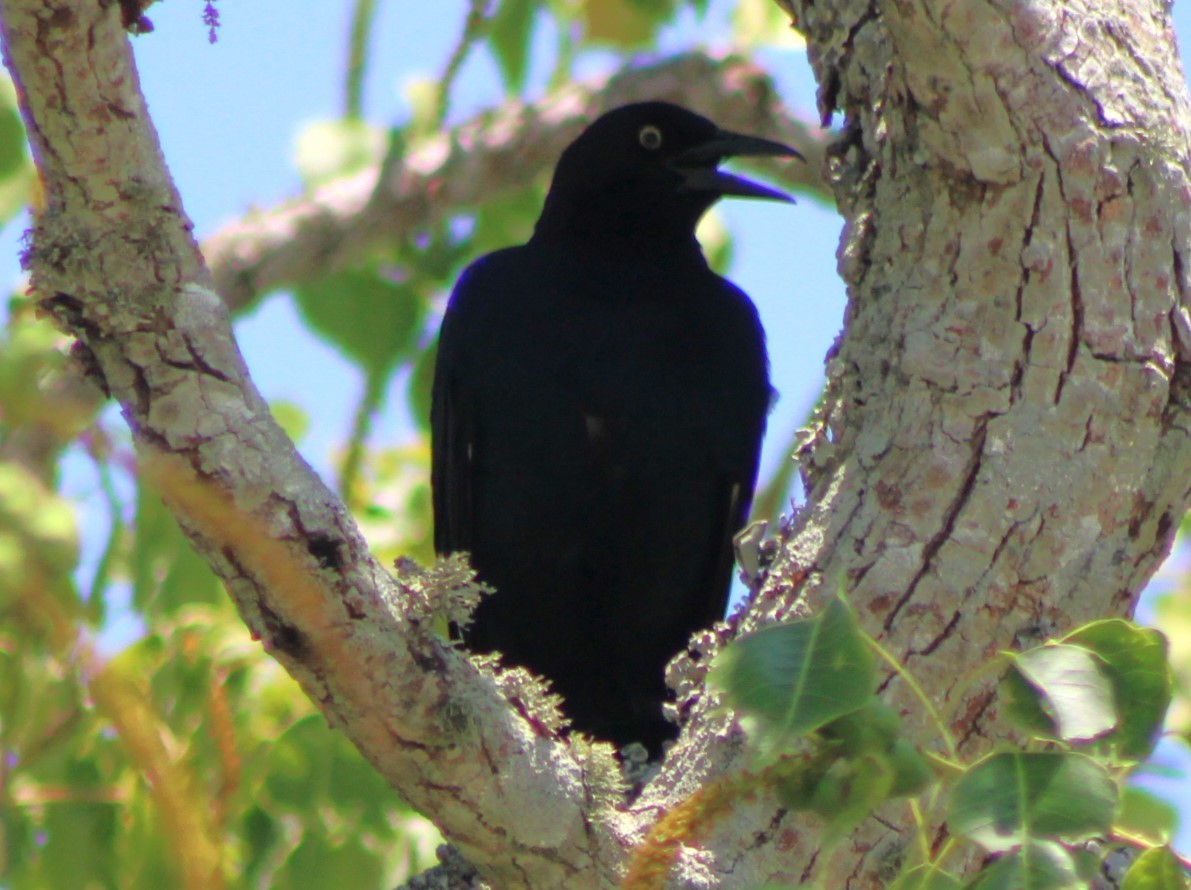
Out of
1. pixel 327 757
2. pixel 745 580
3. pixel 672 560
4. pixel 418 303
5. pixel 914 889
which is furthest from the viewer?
pixel 418 303

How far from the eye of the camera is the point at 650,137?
4.56 meters

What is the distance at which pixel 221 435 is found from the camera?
2000mm

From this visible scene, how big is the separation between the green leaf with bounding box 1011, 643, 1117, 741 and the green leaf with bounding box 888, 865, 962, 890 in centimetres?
16

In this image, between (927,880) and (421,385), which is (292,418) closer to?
(421,385)

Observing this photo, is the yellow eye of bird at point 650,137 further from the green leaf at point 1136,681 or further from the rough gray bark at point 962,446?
the green leaf at point 1136,681

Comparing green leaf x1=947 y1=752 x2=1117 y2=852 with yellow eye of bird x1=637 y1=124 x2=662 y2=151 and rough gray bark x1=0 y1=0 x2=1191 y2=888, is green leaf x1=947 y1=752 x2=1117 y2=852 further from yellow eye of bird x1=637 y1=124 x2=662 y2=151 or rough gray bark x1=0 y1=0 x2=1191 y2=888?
yellow eye of bird x1=637 y1=124 x2=662 y2=151

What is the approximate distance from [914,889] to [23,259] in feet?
4.18

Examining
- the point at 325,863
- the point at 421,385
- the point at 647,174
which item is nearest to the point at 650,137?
the point at 647,174

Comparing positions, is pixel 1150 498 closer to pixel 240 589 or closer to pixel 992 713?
pixel 992 713

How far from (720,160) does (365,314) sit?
3.65ft

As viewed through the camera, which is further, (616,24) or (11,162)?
(616,24)

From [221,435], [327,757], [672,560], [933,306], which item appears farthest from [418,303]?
[221,435]

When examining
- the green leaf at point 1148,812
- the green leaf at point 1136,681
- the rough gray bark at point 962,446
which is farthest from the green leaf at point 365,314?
the green leaf at point 1136,681

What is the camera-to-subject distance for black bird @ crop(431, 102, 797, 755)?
409cm
